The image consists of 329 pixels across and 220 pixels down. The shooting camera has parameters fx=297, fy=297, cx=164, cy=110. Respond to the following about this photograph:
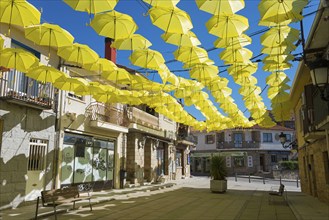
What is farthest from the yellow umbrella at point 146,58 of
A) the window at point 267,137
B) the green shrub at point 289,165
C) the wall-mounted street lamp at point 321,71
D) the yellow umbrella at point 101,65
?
the window at point 267,137

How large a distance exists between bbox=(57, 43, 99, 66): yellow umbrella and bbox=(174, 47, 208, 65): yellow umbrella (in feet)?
8.25

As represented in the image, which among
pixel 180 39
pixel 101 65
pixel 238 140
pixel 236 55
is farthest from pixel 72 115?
pixel 238 140

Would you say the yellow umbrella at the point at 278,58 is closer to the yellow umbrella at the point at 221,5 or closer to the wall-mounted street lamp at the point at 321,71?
the wall-mounted street lamp at the point at 321,71

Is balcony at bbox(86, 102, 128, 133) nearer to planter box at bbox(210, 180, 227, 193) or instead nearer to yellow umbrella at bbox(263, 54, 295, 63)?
planter box at bbox(210, 180, 227, 193)

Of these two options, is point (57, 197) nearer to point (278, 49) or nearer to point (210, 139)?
point (278, 49)

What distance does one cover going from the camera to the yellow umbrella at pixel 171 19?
639 centimetres

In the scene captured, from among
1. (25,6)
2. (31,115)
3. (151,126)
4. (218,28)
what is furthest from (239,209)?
(151,126)

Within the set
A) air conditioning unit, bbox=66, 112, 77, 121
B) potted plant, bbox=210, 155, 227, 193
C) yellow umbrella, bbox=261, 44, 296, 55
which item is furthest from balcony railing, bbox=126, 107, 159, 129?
yellow umbrella, bbox=261, 44, 296, 55

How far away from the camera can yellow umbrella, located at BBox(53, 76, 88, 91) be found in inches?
396

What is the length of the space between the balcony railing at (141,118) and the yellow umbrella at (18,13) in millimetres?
13530

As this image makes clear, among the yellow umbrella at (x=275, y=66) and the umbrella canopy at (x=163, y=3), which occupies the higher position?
the umbrella canopy at (x=163, y=3)

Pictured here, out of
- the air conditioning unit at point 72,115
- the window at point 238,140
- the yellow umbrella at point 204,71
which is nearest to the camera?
the yellow umbrella at point 204,71

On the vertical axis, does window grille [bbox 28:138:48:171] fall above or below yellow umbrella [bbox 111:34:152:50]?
below

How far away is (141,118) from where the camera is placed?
74.2 ft
